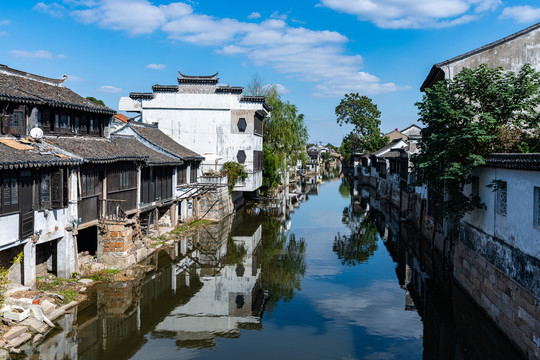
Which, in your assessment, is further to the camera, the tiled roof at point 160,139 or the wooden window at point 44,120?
the tiled roof at point 160,139

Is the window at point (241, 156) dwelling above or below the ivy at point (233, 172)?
above

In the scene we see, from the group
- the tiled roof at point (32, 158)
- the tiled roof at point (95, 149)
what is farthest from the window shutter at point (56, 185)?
the tiled roof at point (95, 149)

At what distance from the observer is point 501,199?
15.6 m

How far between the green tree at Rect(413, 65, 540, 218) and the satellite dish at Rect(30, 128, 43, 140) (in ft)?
50.4

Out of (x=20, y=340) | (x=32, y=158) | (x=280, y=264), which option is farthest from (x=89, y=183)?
(x=280, y=264)

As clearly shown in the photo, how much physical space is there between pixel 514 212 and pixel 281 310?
8.94 meters

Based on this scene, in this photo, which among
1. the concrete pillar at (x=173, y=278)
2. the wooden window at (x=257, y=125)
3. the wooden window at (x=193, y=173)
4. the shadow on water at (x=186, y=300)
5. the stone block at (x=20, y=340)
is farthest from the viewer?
the wooden window at (x=257, y=125)

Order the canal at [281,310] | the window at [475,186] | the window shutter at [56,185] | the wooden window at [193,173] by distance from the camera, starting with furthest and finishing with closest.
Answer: the wooden window at [193,173]
the window at [475,186]
the window shutter at [56,185]
the canal at [281,310]

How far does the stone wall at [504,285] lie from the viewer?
11922 mm

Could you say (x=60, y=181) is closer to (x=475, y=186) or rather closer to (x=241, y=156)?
(x=475, y=186)

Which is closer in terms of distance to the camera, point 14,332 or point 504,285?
point 14,332

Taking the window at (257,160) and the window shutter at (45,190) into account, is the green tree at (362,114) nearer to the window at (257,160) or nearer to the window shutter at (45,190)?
the window at (257,160)

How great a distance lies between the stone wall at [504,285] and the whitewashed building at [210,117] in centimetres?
2539

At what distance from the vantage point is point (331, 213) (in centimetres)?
4612
